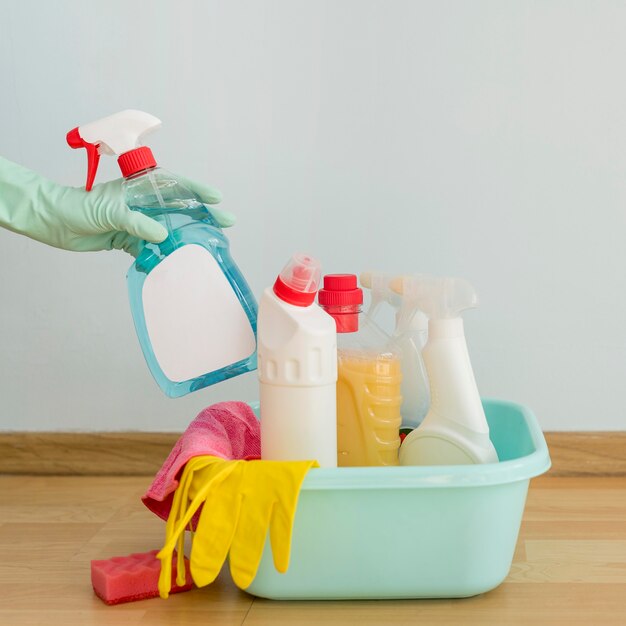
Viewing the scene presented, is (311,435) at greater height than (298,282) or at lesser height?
lesser

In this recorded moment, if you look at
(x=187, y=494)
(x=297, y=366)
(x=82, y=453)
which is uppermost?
(x=297, y=366)

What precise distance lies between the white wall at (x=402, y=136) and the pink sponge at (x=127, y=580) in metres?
0.41

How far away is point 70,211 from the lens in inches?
37.1

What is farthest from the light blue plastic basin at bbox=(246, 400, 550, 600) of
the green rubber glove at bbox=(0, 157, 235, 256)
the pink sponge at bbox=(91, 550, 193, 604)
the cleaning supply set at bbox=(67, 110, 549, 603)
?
the green rubber glove at bbox=(0, 157, 235, 256)

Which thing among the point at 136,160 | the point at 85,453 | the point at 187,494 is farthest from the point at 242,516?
the point at 85,453

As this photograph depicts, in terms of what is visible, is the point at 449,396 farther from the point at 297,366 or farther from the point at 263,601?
the point at 263,601

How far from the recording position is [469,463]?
84 cm

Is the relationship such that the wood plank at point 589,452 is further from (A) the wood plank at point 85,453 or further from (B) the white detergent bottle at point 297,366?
(B) the white detergent bottle at point 297,366

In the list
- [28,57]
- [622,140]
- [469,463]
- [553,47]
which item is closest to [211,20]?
[28,57]

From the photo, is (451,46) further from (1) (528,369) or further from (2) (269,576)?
(2) (269,576)

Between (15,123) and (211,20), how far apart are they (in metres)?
0.29

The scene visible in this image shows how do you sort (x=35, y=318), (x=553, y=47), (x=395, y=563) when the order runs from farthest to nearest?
(x=35, y=318)
(x=553, y=47)
(x=395, y=563)

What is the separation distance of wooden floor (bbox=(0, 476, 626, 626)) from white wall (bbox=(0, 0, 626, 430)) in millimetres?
197

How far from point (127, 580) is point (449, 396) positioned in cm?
34
